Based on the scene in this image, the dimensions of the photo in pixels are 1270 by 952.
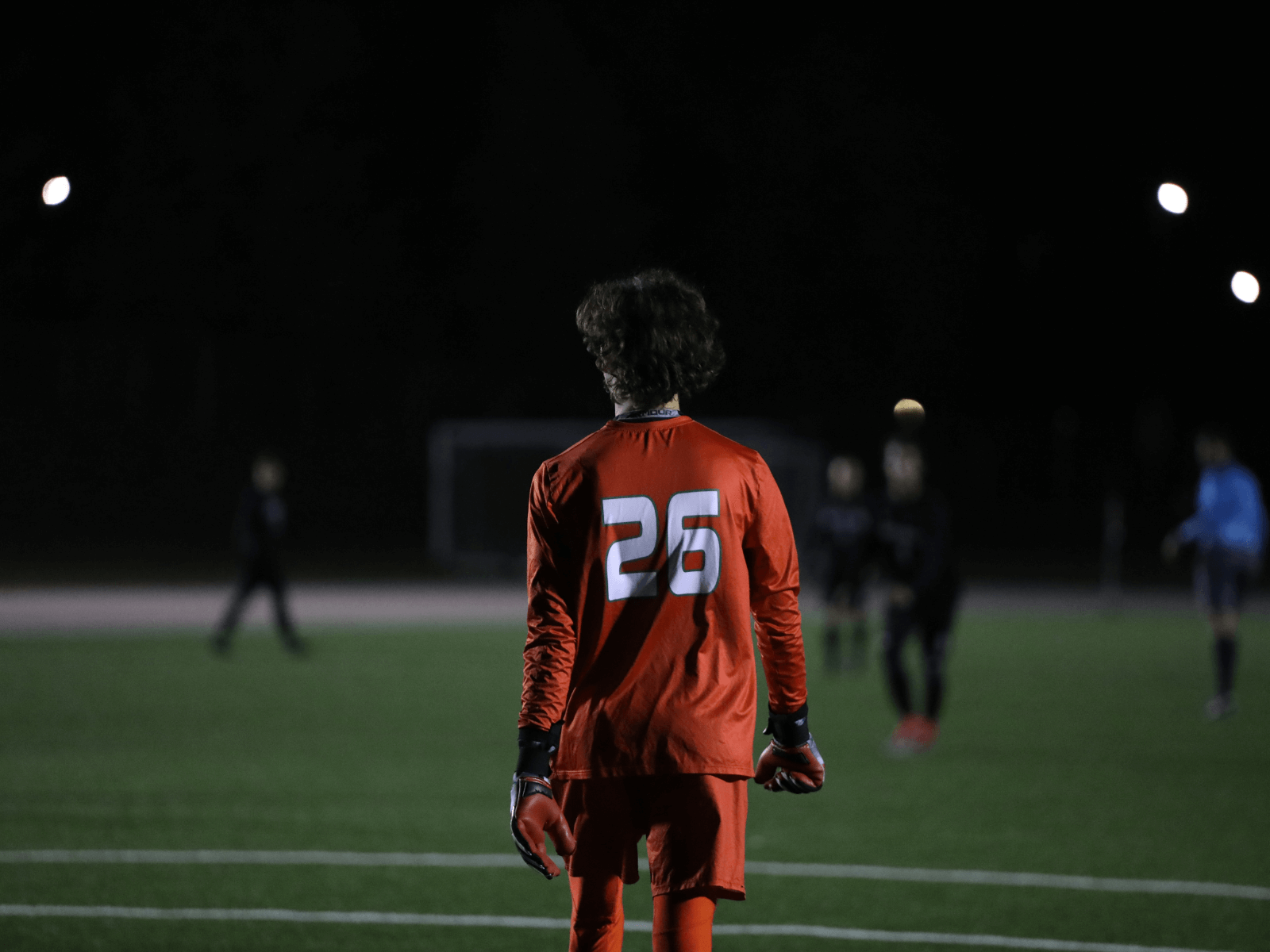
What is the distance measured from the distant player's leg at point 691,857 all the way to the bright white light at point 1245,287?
3.03 meters

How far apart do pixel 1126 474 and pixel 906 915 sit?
122ft

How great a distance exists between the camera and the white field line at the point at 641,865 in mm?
7203

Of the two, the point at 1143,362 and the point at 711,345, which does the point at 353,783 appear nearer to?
the point at 711,345

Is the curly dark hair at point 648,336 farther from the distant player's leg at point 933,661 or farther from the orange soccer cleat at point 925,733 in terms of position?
the orange soccer cleat at point 925,733

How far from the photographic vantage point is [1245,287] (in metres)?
5.50

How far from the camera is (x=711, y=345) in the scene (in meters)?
3.68

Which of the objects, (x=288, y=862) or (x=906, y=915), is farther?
(x=288, y=862)

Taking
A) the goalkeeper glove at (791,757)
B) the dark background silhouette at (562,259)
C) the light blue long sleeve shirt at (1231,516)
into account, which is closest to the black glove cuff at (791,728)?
the goalkeeper glove at (791,757)

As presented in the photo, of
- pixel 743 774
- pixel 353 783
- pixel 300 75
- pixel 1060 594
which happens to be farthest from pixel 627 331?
pixel 300 75

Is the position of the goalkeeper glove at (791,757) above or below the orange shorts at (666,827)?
above

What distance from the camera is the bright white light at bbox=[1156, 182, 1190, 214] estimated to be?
5.53 metres

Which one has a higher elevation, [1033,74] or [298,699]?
[1033,74]

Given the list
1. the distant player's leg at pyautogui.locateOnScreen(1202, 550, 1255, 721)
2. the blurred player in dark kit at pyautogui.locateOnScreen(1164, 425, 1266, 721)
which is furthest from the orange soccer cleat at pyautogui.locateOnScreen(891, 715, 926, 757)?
the distant player's leg at pyautogui.locateOnScreen(1202, 550, 1255, 721)

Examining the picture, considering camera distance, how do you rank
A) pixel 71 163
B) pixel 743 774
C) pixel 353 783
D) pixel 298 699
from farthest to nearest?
pixel 298 699 → pixel 353 783 → pixel 71 163 → pixel 743 774
